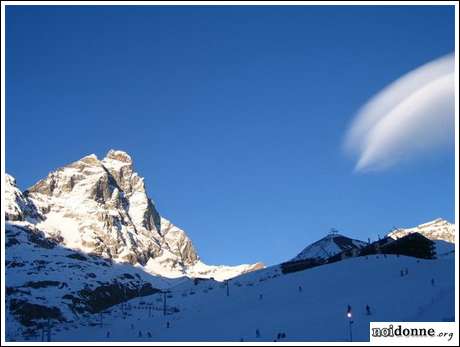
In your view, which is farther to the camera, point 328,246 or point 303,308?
point 328,246

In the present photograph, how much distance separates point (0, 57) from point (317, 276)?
2359 inches

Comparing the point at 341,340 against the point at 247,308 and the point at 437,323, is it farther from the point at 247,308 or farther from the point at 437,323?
the point at 247,308

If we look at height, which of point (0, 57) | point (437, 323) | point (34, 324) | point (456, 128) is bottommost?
point (34, 324)

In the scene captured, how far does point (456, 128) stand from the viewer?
3173 centimetres

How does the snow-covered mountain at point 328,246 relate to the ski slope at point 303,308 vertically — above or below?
above

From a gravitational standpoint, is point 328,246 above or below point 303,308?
above

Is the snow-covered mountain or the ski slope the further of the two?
the snow-covered mountain

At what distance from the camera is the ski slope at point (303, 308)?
48.4 meters

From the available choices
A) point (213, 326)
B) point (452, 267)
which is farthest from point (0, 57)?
point (452, 267)

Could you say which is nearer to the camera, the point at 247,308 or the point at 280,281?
the point at 247,308

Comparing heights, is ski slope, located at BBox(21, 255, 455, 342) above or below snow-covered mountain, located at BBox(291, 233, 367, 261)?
below

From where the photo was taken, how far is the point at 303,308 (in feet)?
199

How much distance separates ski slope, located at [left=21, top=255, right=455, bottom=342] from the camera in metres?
48.4

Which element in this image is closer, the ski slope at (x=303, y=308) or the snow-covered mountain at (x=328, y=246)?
the ski slope at (x=303, y=308)
